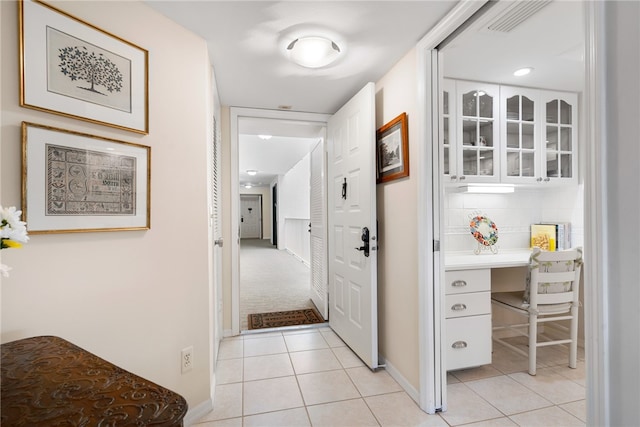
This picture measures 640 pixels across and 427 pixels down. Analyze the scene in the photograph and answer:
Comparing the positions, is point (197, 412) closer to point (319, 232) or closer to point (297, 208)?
point (319, 232)

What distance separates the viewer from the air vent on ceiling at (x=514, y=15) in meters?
1.42

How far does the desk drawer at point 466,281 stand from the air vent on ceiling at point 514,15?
4.79ft

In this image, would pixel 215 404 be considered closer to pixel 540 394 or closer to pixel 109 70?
pixel 109 70

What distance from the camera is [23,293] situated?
1.09m

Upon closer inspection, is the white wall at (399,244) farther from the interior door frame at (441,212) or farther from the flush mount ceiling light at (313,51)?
the flush mount ceiling light at (313,51)

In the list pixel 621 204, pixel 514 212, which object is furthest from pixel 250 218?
pixel 621 204

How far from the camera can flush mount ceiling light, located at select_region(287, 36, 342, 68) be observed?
1714 mm

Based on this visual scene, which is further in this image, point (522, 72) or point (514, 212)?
point (514, 212)

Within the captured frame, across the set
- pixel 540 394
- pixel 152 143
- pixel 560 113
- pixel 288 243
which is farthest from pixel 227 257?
pixel 288 243

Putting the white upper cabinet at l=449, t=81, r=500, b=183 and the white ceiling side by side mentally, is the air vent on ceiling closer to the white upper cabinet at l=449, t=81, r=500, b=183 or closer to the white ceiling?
the white ceiling

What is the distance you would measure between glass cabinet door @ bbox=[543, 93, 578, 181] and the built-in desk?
1.15 meters

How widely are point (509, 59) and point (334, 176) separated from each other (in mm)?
1562

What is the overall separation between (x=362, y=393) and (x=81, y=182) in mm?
1915

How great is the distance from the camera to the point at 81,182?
48.9 inches
